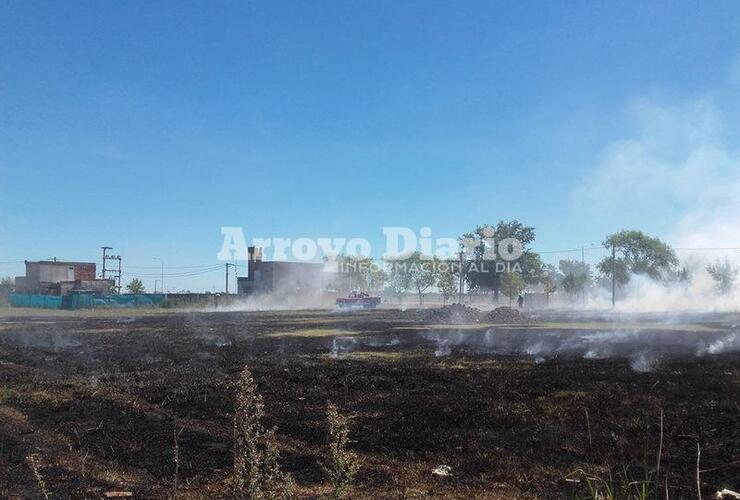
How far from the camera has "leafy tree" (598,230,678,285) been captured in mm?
73500

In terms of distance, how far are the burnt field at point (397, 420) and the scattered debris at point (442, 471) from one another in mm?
79

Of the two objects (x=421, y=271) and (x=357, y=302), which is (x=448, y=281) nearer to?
(x=421, y=271)

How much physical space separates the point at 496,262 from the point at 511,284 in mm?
4846

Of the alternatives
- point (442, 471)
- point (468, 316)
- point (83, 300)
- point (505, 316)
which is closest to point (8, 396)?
point (442, 471)

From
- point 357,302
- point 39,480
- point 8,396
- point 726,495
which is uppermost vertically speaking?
point 39,480

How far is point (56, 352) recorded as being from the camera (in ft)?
49.6

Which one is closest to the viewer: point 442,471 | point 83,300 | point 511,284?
point 442,471

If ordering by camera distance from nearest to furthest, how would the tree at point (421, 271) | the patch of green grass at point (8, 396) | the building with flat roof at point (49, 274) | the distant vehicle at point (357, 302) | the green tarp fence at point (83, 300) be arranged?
the patch of green grass at point (8, 396), the green tarp fence at point (83, 300), the distant vehicle at point (357, 302), the building with flat roof at point (49, 274), the tree at point (421, 271)

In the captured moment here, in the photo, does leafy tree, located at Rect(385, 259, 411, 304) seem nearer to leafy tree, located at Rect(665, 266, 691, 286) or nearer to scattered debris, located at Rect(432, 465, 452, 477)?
leafy tree, located at Rect(665, 266, 691, 286)

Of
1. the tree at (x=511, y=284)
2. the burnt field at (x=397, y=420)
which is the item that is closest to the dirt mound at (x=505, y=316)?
the burnt field at (x=397, y=420)

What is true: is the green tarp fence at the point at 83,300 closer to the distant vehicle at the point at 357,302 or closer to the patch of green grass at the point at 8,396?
the distant vehicle at the point at 357,302

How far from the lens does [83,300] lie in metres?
57.7

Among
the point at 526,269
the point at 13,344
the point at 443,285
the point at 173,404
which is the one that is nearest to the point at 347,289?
the point at 443,285

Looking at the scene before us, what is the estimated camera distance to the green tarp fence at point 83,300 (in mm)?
56969
